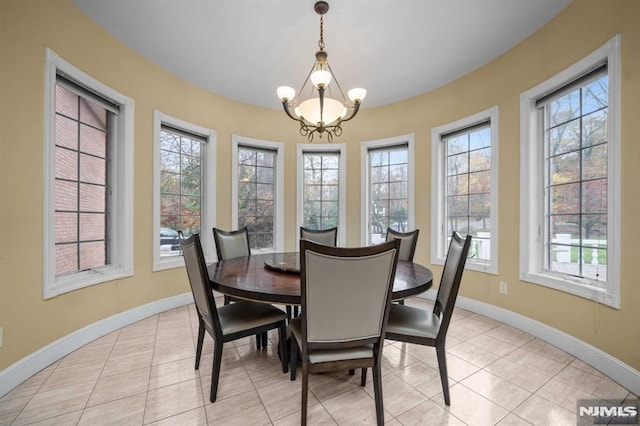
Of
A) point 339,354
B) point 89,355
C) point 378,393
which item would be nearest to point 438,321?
point 378,393

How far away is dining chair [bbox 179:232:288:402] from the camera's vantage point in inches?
65.6

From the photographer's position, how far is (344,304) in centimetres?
136

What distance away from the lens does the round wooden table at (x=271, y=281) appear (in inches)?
60.6

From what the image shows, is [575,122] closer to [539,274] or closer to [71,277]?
[539,274]

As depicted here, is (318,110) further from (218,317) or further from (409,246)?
(218,317)

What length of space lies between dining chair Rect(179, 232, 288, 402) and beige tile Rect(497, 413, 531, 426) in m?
1.32

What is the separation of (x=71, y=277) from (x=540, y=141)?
14.4 ft

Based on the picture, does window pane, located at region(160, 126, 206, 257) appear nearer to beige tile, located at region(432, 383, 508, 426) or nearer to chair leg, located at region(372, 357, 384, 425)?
chair leg, located at region(372, 357, 384, 425)

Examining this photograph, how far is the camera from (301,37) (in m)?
2.57

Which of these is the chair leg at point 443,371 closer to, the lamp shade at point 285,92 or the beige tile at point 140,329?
the lamp shade at point 285,92

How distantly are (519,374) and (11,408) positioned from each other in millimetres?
3191

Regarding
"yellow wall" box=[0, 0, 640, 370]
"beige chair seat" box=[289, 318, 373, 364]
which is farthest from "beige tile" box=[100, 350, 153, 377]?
"beige chair seat" box=[289, 318, 373, 364]


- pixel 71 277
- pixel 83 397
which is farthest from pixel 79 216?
pixel 83 397

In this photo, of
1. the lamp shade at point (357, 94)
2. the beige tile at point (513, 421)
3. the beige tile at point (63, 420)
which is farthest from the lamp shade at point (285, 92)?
the beige tile at point (513, 421)
